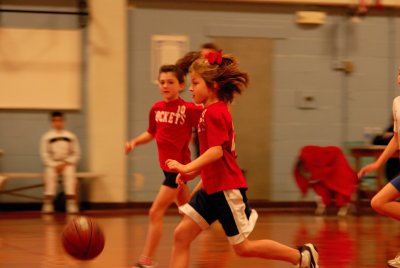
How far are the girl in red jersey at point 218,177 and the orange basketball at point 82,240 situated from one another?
2.65 feet

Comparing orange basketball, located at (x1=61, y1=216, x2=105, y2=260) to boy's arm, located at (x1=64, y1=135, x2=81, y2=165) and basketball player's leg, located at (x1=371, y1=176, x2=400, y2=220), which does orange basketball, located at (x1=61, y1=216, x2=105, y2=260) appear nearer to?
basketball player's leg, located at (x1=371, y1=176, x2=400, y2=220)

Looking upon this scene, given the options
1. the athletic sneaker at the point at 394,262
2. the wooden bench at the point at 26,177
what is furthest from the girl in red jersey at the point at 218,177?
the wooden bench at the point at 26,177

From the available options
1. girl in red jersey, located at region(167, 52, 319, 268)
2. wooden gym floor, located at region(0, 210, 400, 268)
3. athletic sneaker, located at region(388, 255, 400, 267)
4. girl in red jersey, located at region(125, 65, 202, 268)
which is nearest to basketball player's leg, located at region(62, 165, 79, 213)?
wooden gym floor, located at region(0, 210, 400, 268)

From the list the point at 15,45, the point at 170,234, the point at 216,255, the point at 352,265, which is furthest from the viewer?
the point at 15,45

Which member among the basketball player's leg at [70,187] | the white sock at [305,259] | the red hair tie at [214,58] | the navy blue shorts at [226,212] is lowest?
the basketball player's leg at [70,187]

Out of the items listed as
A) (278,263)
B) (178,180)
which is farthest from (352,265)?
(178,180)

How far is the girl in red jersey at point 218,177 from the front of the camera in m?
5.21

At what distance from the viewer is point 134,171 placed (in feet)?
38.8

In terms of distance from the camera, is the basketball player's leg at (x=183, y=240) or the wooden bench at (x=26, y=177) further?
the wooden bench at (x=26, y=177)

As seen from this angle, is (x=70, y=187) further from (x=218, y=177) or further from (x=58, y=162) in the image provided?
(x=218, y=177)

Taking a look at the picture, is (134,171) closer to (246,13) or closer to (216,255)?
(246,13)

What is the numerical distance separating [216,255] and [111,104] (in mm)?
4757

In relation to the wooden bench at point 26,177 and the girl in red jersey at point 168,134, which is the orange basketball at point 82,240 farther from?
the wooden bench at point 26,177

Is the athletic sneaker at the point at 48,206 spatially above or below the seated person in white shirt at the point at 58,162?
below
